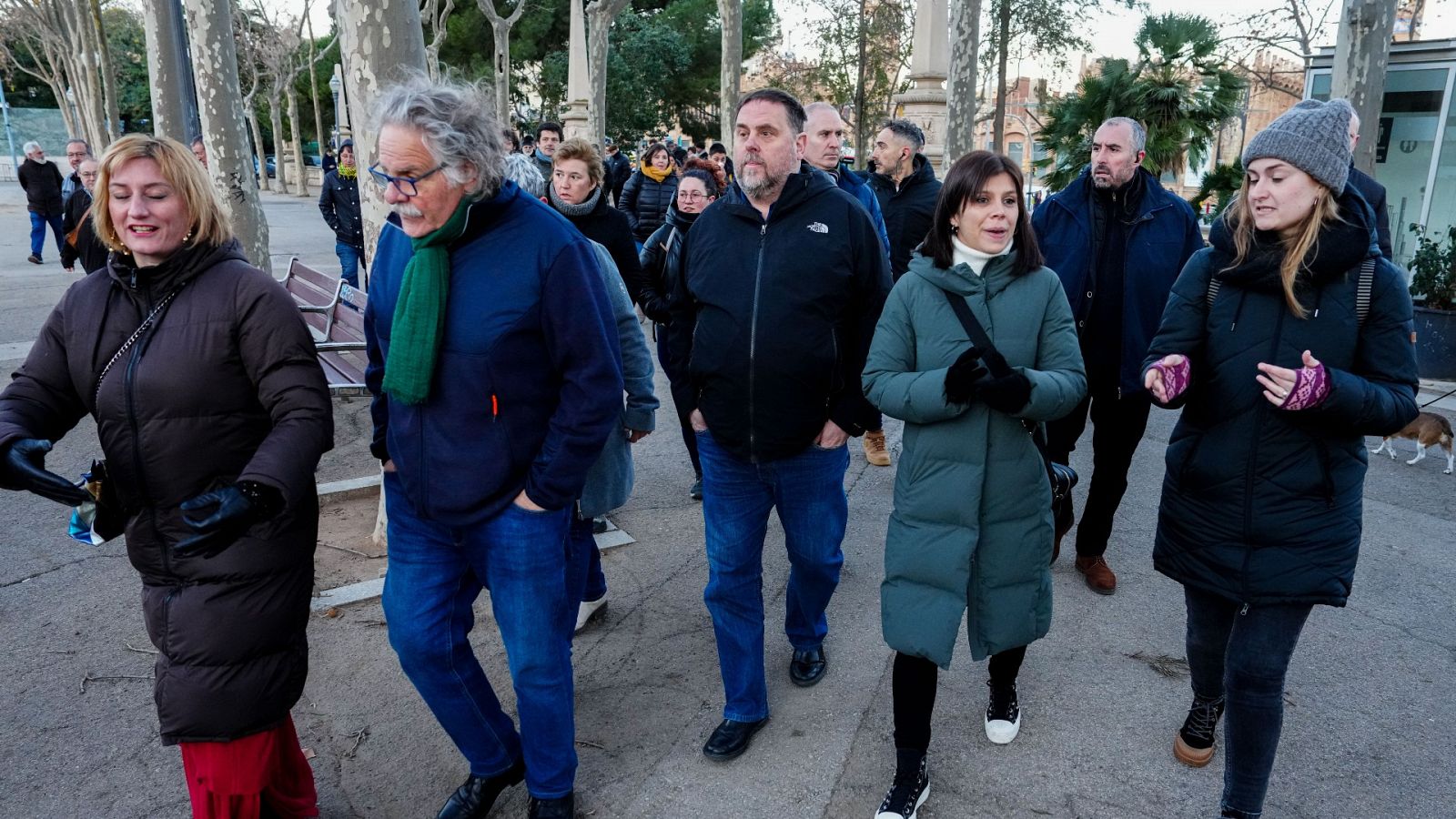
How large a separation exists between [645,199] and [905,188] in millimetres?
2993

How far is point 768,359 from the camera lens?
9.32 ft

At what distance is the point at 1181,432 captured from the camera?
279 centimetres

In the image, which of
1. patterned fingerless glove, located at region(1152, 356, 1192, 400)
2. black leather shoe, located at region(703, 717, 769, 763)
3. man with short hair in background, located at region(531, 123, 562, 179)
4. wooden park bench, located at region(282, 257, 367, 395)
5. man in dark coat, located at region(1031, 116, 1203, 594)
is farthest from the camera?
man with short hair in background, located at region(531, 123, 562, 179)

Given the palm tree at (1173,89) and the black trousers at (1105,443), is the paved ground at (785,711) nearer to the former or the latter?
the black trousers at (1105,443)

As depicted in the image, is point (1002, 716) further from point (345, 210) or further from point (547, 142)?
point (345, 210)

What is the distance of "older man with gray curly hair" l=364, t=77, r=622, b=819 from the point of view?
233cm

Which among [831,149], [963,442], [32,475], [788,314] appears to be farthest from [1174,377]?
[831,149]

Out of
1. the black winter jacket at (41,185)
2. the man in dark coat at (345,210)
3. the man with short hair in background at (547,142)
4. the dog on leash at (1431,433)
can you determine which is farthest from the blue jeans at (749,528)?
the black winter jacket at (41,185)

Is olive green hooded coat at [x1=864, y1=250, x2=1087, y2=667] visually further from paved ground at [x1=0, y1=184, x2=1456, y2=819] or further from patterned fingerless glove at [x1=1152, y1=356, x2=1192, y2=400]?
paved ground at [x1=0, y1=184, x2=1456, y2=819]

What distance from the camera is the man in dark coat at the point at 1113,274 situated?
160 inches

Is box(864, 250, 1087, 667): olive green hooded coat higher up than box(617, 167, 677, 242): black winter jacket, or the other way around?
box(617, 167, 677, 242): black winter jacket

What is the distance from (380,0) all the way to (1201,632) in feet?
12.5

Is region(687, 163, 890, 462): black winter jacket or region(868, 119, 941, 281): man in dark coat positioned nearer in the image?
region(687, 163, 890, 462): black winter jacket

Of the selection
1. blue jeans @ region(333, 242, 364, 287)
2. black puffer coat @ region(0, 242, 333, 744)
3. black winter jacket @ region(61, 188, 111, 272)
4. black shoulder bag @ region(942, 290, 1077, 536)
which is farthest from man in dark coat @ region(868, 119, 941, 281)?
blue jeans @ region(333, 242, 364, 287)
